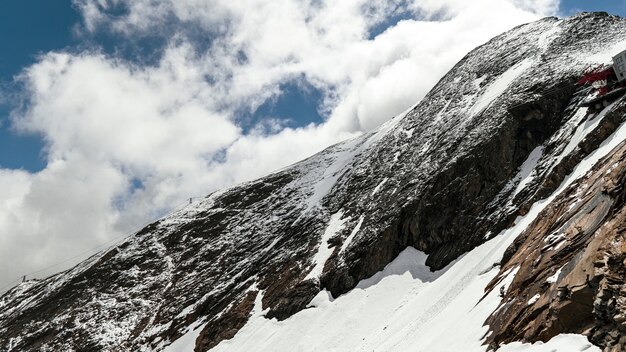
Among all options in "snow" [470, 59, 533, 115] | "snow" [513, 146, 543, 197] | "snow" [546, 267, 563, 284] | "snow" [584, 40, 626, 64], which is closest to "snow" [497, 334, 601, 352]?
"snow" [546, 267, 563, 284]

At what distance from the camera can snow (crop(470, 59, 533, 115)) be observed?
47.0 metres

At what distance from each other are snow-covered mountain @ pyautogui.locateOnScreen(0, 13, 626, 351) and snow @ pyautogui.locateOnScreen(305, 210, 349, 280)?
29 cm

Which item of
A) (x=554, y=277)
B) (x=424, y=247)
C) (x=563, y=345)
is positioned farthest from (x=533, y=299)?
(x=424, y=247)

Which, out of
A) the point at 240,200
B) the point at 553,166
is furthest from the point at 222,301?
the point at 553,166

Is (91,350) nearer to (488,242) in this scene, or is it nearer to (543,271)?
(488,242)

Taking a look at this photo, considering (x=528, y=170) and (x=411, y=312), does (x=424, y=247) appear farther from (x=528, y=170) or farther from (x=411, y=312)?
(x=528, y=170)

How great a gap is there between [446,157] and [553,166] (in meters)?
12.7

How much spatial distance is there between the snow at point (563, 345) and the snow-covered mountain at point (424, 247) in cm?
5

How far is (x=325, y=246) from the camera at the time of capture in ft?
160

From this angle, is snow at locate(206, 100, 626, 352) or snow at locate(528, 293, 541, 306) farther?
snow at locate(206, 100, 626, 352)

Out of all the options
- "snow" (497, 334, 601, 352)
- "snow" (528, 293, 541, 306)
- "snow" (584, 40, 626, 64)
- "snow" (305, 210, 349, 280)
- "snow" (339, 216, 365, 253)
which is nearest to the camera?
"snow" (497, 334, 601, 352)

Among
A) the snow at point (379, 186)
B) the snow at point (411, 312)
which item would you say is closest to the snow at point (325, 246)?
the snow at point (411, 312)

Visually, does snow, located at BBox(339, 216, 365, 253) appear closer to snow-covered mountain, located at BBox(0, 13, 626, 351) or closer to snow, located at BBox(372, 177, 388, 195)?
snow-covered mountain, located at BBox(0, 13, 626, 351)

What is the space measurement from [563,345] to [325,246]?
3809 centimetres
